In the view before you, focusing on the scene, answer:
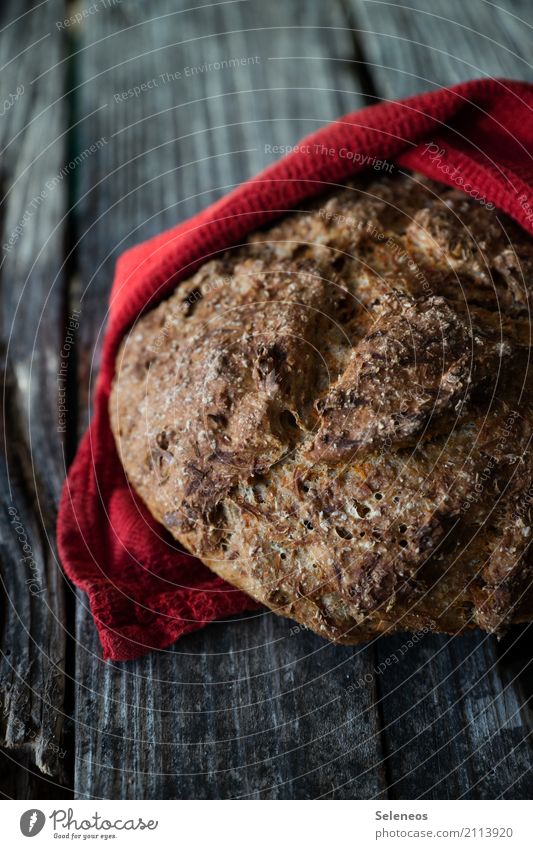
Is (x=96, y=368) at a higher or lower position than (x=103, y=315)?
lower

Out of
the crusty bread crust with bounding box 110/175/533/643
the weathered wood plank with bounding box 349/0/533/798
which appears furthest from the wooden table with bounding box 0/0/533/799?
the crusty bread crust with bounding box 110/175/533/643

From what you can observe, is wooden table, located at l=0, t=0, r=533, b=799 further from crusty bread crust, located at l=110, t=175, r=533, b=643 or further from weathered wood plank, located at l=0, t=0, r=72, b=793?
crusty bread crust, located at l=110, t=175, r=533, b=643

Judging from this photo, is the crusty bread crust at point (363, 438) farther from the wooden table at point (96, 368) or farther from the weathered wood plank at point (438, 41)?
the weathered wood plank at point (438, 41)

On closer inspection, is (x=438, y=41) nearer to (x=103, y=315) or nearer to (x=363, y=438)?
(x=103, y=315)

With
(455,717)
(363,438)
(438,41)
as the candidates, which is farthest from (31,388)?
(438,41)

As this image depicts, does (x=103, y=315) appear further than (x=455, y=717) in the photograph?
Yes

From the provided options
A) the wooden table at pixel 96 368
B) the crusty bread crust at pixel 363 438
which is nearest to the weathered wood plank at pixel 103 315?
Answer: the wooden table at pixel 96 368

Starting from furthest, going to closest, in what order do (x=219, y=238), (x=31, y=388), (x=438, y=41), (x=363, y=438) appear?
(x=438, y=41) → (x=31, y=388) → (x=219, y=238) → (x=363, y=438)
